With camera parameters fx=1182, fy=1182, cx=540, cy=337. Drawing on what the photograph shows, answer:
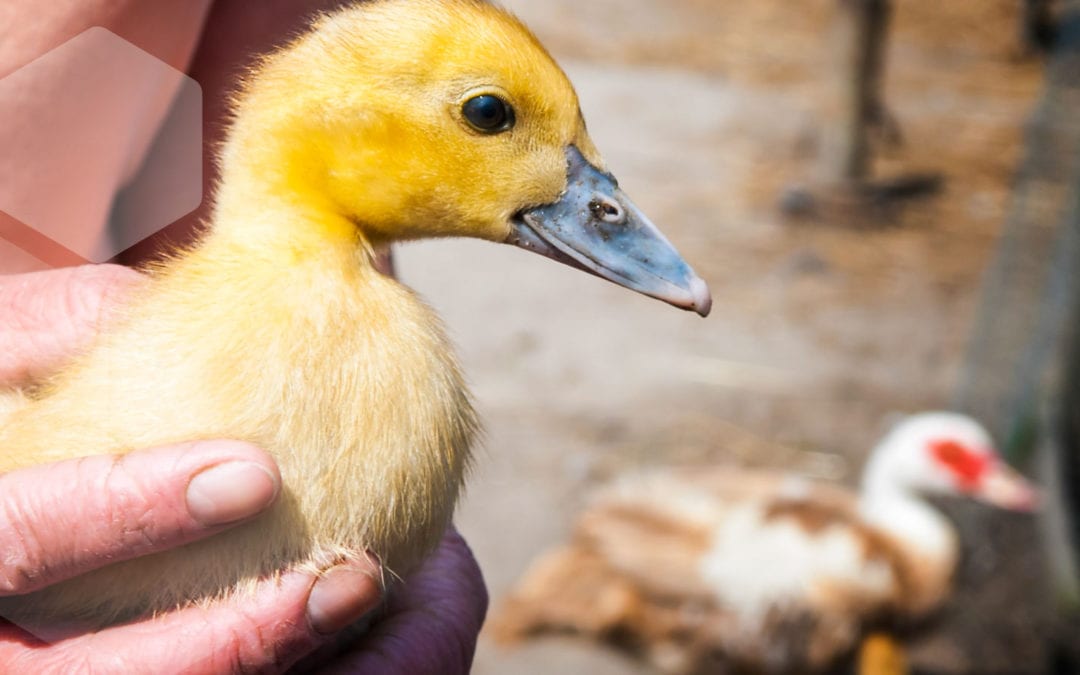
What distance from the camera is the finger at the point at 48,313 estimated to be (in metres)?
1.24

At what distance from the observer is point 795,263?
5730 mm

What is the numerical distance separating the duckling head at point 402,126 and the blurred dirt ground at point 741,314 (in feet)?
6.18

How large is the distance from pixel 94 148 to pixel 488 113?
16.8 inches

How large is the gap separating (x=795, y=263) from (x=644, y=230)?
14.7ft

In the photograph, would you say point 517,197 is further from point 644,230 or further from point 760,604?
point 760,604

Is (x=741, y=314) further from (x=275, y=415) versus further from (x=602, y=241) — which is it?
(x=275, y=415)

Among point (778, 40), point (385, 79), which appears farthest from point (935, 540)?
point (778, 40)

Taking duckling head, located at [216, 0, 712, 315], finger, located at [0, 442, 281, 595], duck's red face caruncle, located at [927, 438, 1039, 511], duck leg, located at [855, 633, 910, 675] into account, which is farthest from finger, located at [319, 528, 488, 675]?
duck's red face caruncle, located at [927, 438, 1039, 511]

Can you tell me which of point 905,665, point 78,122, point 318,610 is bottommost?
point 905,665

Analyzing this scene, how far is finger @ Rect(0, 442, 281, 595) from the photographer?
3.37 feet

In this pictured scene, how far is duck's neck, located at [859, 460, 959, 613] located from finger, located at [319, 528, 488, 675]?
8.25ft

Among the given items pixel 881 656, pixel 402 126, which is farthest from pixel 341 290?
pixel 881 656

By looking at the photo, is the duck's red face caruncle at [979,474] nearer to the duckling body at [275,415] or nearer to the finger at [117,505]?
the duckling body at [275,415]

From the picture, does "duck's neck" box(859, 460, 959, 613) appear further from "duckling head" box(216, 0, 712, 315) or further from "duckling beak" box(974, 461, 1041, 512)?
"duckling head" box(216, 0, 712, 315)
